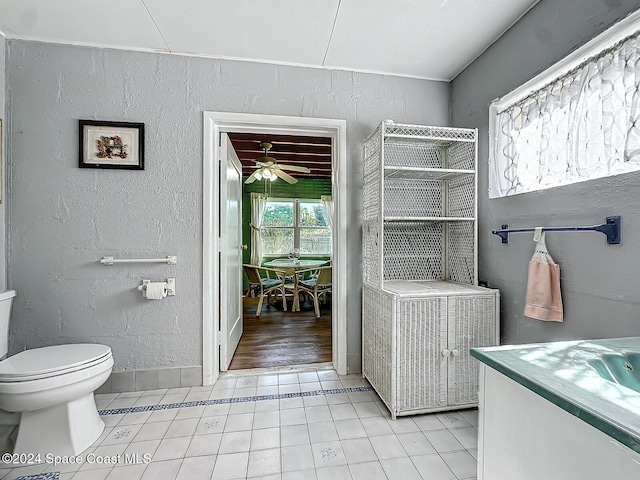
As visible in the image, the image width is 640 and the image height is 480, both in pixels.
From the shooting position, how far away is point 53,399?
1.44m

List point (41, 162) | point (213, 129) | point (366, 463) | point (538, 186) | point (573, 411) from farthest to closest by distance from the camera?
point (213, 129) < point (41, 162) < point (538, 186) < point (366, 463) < point (573, 411)

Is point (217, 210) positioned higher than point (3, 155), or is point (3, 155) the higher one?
point (3, 155)

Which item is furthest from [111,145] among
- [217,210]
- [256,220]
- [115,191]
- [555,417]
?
[256,220]

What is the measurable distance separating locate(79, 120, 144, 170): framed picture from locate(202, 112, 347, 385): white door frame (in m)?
0.43

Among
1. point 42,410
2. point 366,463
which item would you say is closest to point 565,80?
point 366,463

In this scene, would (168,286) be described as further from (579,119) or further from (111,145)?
(579,119)

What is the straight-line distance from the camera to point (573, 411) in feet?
1.87

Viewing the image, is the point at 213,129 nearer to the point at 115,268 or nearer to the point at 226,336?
the point at 115,268

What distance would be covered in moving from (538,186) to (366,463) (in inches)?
64.7

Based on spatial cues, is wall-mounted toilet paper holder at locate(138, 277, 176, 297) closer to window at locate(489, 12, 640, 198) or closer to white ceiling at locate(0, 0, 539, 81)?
white ceiling at locate(0, 0, 539, 81)

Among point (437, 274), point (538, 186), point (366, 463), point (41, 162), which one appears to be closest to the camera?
point (366, 463)

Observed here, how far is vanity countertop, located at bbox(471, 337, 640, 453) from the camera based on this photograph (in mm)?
523

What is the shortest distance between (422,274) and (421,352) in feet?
2.33

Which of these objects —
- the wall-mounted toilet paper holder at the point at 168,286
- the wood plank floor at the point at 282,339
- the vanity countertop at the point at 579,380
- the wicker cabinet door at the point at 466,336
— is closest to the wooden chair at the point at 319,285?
the wood plank floor at the point at 282,339
